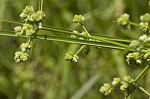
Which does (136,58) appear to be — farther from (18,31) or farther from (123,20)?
(18,31)

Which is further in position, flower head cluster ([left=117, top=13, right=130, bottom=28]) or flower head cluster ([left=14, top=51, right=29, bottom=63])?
flower head cluster ([left=14, top=51, right=29, bottom=63])

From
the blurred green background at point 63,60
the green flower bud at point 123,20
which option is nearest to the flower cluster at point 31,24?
the green flower bud at point 123,20

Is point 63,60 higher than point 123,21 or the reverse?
higher

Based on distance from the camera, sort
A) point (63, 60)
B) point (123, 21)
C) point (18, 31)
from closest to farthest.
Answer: point (123, 21) → point (18, 31) → point (63, 60)

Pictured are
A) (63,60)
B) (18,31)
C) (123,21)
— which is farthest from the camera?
(63,60)

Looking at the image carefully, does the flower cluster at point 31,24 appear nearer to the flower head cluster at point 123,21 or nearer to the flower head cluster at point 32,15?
the flower head cluster at point 32,15

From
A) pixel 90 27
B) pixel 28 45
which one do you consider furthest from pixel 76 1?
pixel 28 45

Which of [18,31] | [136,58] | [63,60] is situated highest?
[63,60]

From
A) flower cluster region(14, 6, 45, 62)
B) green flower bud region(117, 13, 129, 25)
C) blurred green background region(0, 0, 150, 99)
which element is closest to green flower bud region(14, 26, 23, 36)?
flower cluster region(14, 6, 45, 62)

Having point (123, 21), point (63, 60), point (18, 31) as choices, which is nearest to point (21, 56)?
point (18, 31)

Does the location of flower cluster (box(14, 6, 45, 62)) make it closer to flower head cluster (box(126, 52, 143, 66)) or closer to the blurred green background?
flower head cluster (box(126, 52, 143, 66))
